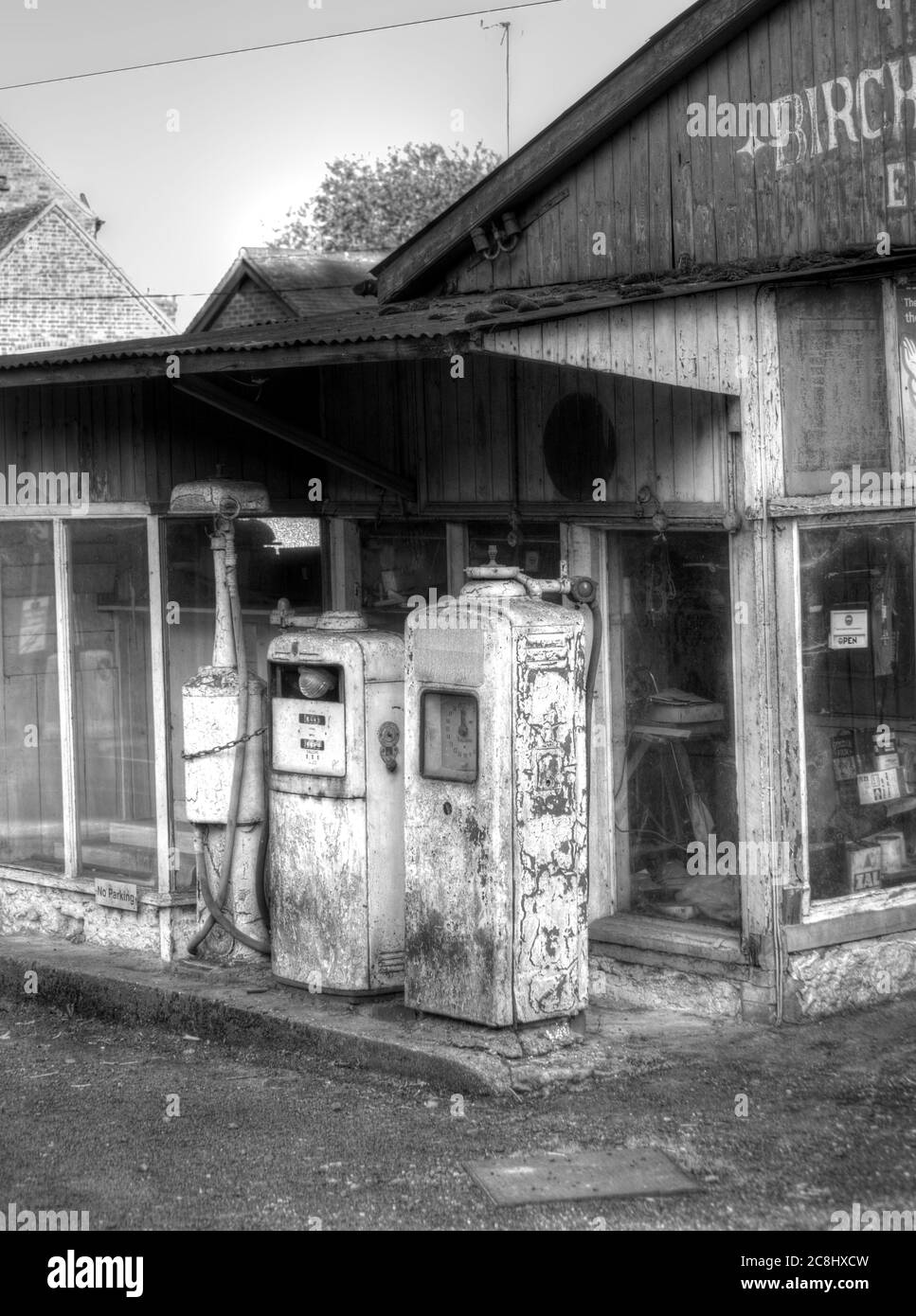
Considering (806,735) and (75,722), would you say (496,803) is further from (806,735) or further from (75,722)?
(75,722)

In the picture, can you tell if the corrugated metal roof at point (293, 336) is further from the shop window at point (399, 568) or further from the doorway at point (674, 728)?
the doorway at point (674, 728)

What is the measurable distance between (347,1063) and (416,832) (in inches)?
42.5

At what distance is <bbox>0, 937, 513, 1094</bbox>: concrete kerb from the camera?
22.6 feet

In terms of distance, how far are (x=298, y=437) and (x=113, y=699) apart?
238cm

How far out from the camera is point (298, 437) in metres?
8.44

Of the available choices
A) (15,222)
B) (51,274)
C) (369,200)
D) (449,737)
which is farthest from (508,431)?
(369,200)

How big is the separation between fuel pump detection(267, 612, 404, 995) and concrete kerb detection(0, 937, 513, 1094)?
274 mm

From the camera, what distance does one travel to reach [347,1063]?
23.6 feet

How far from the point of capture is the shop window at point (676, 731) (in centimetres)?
764

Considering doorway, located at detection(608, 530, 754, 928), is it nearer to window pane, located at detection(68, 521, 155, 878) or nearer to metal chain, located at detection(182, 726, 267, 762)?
metal chain, located at detection(182, 726, 267, 762)

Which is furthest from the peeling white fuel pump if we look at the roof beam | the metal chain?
the roof beam

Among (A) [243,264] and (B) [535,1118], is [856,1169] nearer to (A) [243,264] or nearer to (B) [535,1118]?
(B) [535,1118]

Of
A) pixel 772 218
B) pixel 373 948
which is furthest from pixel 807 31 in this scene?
pixel 373 948

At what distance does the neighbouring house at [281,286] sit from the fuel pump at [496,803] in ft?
52.0
